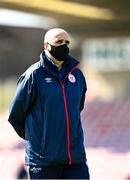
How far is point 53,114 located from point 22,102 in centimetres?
29

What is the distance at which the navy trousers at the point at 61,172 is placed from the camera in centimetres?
475

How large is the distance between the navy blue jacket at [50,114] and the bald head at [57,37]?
0.12 metres

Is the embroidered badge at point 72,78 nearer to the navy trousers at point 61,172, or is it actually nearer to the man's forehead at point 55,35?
the man's forehead at point 55,35

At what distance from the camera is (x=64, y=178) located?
4.83m

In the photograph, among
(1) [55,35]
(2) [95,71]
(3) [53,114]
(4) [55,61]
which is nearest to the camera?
(3) [53,114]

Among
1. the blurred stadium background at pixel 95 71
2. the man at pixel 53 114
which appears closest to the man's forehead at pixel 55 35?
the man at pixel 53 114

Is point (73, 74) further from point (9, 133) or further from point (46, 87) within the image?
point (9, 133)

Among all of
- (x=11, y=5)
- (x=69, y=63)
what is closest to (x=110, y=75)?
(x=11, y=5)

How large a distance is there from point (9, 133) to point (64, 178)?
7.42 meters

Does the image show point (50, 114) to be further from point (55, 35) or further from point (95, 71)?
point (95, 71)

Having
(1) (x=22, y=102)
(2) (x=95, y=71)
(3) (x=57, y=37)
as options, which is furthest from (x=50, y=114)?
(2) (x=95, y=71)

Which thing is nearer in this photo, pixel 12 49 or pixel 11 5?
pixel 11 5

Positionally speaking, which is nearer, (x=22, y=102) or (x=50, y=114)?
(x=50, y=114)

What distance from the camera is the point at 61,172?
15.8 feet
